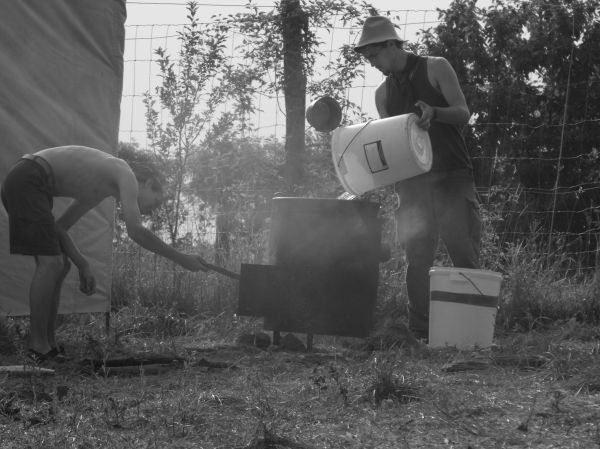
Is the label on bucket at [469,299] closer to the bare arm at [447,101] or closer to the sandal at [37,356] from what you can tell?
the bare arm at [447,101]

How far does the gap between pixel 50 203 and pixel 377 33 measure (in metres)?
1.94

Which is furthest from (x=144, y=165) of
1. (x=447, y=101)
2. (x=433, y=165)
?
(x=447, y=101)

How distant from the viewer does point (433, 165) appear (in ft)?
17.9

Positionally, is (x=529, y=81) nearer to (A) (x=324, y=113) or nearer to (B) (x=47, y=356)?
(A) (x=324, y=113)

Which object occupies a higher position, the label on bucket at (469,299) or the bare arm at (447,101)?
the bare arm at (447,101)

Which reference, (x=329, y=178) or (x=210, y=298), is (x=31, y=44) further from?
(x=329, y=178)

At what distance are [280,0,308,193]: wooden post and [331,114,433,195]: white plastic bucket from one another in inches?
109

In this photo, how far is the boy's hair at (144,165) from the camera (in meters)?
4.81

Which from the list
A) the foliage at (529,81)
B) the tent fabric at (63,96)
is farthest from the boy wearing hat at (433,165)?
the foliage at (529,81)

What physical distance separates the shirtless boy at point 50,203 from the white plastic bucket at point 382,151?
1081mm

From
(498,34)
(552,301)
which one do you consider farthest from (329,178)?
(498,34)

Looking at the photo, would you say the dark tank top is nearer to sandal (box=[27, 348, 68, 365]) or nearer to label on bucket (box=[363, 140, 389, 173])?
label on bucket (box=[363, 140, 389, 173])

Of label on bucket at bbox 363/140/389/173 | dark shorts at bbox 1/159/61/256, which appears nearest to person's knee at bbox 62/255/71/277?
dark shorts at bbox 1/159/61/256

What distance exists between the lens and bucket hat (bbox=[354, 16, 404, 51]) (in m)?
5.46
